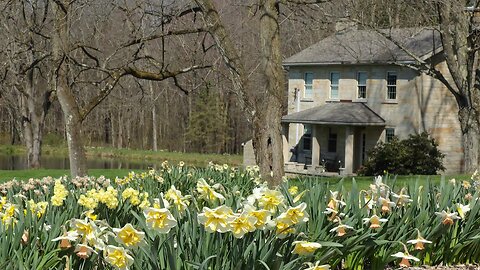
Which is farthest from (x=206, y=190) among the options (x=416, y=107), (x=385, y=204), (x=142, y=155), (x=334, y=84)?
(x=142, y=155)

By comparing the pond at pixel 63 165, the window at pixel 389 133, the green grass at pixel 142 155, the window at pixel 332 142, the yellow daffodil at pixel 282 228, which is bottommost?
the pond at pixel 63 165

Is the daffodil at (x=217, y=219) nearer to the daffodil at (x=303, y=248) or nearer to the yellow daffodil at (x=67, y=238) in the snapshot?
the daffodil at (x=303, y=248)

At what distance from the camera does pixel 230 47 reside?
1284cm

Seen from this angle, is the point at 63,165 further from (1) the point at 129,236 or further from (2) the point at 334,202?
(1) the point at 129,236

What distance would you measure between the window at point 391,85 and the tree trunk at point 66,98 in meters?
23.7

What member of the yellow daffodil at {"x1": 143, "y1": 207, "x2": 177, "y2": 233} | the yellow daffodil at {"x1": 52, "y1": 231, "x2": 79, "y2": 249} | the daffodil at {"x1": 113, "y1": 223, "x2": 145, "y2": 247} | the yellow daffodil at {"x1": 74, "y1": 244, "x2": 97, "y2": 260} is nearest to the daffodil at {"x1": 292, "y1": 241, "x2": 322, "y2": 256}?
the yellow daffodil at {"x1": 143, "y1": 207, "x2": 177, "y2": 233}

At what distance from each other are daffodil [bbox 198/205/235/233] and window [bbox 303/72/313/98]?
36.5m

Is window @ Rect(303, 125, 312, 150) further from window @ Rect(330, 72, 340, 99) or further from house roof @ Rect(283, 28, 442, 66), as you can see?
house roof @ Rect(283, 28, 442, 66)

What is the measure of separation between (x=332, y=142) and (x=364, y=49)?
209 inches

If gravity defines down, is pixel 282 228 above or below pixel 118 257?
above

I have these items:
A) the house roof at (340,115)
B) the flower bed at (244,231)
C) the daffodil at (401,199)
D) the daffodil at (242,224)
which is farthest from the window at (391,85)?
Answer: the daffodil at (242,224)

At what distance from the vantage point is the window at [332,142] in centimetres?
3950

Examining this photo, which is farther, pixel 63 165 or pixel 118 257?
pixel 63 165

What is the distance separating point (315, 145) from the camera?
3922 centimetres
